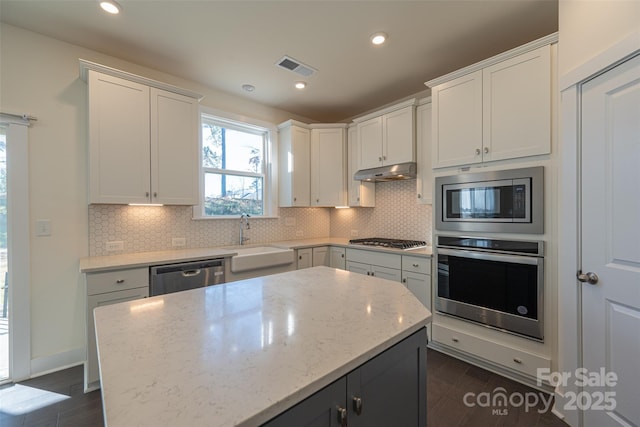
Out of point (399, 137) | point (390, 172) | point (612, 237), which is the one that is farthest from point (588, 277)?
point (399, 137)

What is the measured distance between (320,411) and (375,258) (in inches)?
95.5

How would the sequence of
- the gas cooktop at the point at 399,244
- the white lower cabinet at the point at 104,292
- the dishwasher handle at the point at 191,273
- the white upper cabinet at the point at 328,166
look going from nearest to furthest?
the white lower cabinet at the point at 104,292 → the dishwasher handle at the point at 191,273 → the gas cooktop at the point at 399,244 → the white upper cabinet at the point at 328,166

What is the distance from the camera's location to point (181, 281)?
242 centimetres

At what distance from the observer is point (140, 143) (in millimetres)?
2469

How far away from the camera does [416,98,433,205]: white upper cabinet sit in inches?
114

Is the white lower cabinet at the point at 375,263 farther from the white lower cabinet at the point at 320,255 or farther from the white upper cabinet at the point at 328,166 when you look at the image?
the white upper cabinet at the point at 328,166

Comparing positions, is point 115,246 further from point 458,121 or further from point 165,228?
point 458,121

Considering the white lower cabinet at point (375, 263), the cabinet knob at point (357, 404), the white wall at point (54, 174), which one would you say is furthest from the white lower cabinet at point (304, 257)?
the cabinet knob at point (357, 404)

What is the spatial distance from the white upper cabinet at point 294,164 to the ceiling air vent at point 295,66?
33.0 inches

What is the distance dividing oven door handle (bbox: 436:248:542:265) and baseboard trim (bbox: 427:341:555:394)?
0.86 metres

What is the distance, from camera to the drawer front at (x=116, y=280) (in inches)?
80.3

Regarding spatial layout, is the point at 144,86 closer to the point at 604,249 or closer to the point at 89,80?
the point at 89,80

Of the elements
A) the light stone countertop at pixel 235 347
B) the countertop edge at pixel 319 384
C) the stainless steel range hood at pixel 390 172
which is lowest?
the countertop edge at pixel 319 384

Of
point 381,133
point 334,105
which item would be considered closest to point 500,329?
point 381,133
